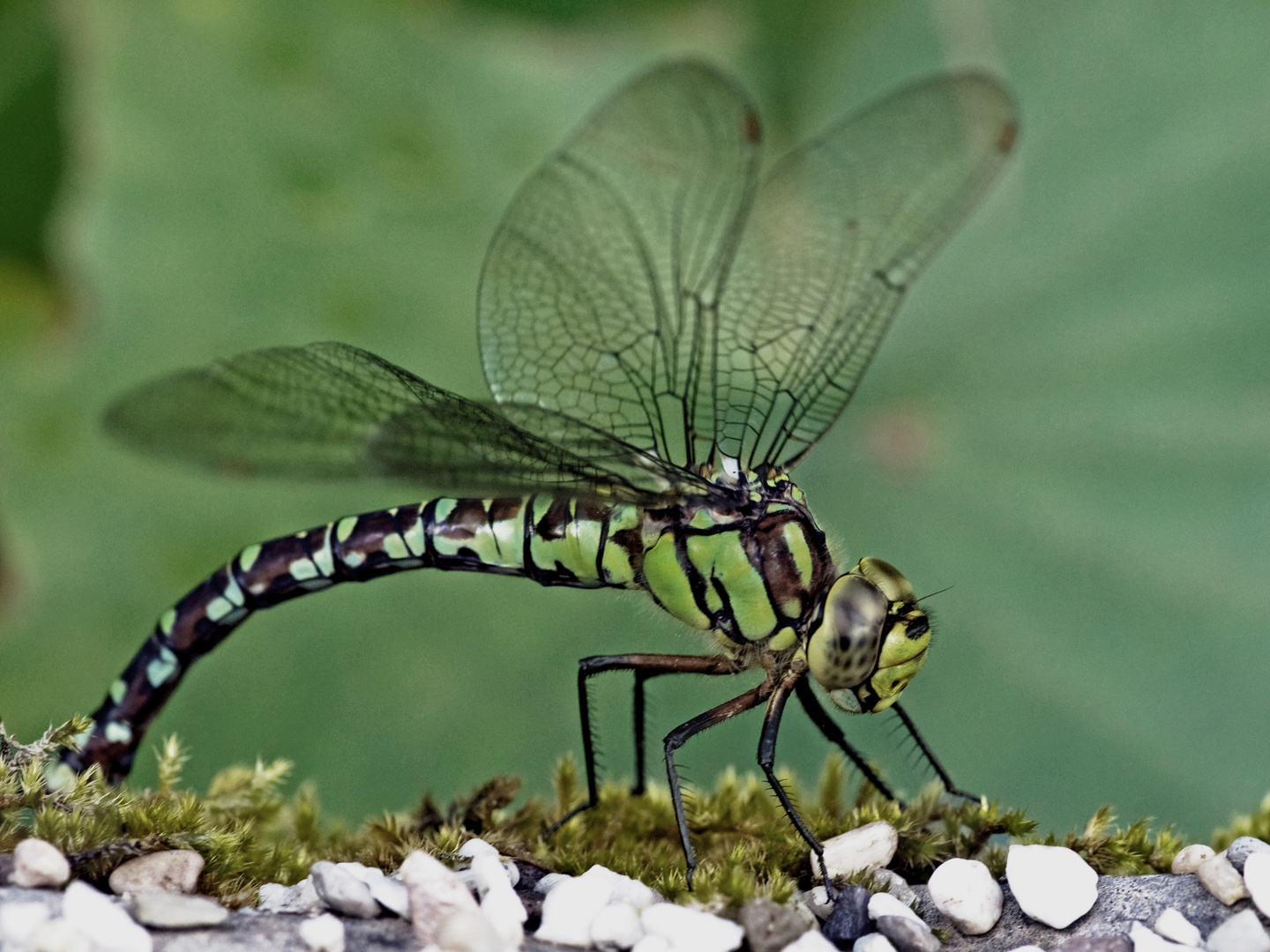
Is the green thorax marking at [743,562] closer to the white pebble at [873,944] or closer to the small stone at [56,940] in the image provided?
the white pebble at [873,944]

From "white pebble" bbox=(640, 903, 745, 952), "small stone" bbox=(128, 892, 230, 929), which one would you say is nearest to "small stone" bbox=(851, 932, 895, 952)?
"white pebble" bbox=(640, 903, 745, 952)

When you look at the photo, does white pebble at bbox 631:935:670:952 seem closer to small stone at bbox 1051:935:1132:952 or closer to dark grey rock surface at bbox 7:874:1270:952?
dark grey rock surface at bbox 7:874:1270:952

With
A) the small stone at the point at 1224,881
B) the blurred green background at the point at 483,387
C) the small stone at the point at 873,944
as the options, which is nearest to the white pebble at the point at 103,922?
the small stone at the point at 873,944

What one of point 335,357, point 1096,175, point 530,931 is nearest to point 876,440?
point 1096,175

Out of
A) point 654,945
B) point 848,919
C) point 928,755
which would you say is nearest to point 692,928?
point 654,945

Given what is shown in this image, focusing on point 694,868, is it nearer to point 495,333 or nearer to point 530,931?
point 530,931
